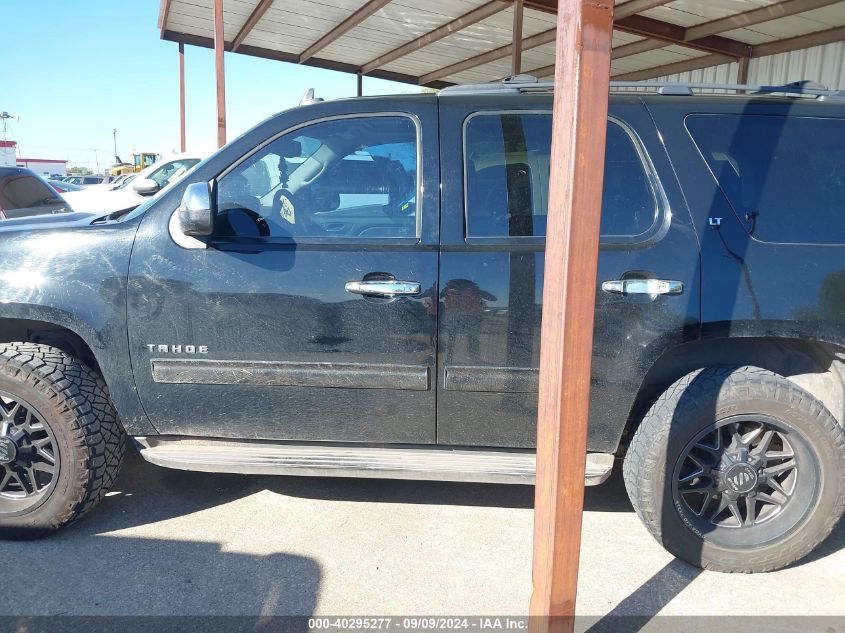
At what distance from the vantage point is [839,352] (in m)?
2.91

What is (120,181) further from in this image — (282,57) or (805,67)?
(805,67)

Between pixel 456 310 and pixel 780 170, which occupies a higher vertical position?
pixel 780 170

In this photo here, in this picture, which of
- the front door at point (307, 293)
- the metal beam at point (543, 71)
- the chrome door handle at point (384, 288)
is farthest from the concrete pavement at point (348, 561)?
the metal beam at point (543, 71)

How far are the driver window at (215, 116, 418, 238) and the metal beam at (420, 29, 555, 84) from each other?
8.97 m

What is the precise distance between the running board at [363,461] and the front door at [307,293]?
2.9 inches

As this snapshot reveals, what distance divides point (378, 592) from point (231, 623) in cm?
59

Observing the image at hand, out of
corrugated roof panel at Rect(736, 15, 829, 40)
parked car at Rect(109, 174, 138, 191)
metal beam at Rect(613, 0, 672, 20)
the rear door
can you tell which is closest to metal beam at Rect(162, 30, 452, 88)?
parked car at Rect(109, 174, 138, 191)

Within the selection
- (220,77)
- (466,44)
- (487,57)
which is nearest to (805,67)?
(487,57)

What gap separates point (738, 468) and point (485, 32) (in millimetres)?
9857

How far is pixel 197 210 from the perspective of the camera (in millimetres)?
2785

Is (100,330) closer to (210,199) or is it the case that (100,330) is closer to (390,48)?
(210,199)

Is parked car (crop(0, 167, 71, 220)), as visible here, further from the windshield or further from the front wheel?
the front wheel

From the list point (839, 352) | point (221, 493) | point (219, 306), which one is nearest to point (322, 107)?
point (219, 306)

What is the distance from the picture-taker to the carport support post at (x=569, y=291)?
1.89 m
